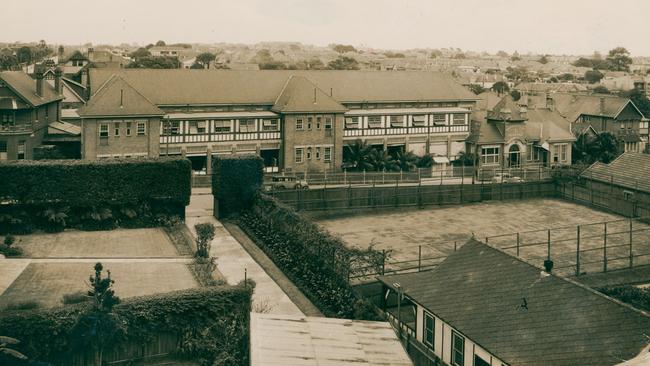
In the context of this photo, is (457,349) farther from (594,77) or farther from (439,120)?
(594,77)

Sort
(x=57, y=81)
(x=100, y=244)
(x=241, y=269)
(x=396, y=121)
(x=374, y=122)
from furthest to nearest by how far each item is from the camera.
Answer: (x=57, y=81)
(x=396, y=121)
(x=374, y=122)
(x=100, y=244)
(x=241, y=269)

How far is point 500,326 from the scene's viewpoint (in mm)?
18281

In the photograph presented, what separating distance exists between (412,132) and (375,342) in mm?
43447

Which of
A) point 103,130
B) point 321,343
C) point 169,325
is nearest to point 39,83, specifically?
point 103,130

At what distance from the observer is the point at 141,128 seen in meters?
49.6

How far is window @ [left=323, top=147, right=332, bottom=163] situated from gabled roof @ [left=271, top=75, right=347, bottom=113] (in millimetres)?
3038

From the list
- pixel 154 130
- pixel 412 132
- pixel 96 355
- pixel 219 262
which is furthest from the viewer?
pixel 412 132

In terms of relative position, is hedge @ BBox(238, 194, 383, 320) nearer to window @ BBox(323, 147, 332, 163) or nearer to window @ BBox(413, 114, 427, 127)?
window @ BBox(323, 147, 332, 163)

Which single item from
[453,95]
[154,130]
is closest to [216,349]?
[154,130]

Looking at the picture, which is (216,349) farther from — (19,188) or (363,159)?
(363,159)

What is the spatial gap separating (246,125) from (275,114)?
244cm

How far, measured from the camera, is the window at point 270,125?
54.8 metres

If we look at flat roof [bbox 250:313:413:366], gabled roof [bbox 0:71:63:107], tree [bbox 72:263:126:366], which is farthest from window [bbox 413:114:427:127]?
tree [bbox 72:263:126:366]

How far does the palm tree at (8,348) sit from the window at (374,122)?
42960 millimetres
